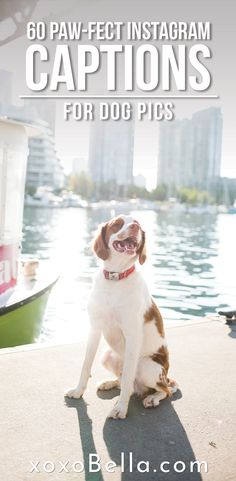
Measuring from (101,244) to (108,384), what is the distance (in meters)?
1.24

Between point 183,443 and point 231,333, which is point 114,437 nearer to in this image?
point 183,443

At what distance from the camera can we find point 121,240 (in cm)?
355

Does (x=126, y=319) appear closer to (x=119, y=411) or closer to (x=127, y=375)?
(x=127, y=375)

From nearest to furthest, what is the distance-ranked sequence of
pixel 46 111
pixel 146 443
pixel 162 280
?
1. pixel 146 443
2. pixel 162 280
3. pixel 46 111

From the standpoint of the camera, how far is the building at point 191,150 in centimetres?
13675

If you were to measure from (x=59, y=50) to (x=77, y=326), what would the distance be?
7.70 meters

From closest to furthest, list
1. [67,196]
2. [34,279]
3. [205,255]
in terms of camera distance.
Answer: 1. [34,279]
2. [205,255]
3. [67,196]

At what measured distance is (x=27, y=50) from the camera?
557 cm

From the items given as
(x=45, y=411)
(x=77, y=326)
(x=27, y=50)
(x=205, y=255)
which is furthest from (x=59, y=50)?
(x=205, y=255)

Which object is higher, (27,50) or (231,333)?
(27,50)

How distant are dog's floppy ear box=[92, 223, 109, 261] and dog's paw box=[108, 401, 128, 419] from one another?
1.04 m

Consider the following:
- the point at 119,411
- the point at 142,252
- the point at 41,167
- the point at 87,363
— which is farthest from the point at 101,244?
the point at 41,167

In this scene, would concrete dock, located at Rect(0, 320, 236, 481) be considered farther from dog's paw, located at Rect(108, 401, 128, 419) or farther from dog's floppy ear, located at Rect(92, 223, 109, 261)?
dog's floppy ear, located at Rect(92, 223, 109, 261)

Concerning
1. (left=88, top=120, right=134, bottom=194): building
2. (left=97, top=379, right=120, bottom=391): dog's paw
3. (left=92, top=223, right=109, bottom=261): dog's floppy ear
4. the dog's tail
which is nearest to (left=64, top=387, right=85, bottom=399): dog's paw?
(left=97, top=379, right=120, bottom=391): dog's paw
